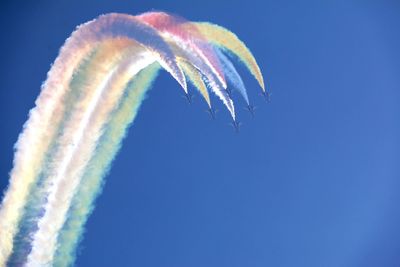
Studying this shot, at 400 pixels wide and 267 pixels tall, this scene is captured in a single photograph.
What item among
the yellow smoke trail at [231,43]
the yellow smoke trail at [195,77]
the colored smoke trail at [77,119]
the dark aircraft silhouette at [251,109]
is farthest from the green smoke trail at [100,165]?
the dark aircraft silhouette at [251,109]

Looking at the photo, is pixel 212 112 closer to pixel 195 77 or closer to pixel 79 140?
pixel 195 77

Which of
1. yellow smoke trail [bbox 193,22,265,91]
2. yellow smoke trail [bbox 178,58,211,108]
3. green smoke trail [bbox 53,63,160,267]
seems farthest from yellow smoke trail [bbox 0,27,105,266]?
yellow smoke trail [bbox 193,22,265,91]

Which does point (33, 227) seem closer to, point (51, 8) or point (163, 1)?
point (51, 8)

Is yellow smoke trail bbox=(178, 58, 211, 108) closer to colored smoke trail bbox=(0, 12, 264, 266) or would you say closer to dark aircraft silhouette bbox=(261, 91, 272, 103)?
colored smoke trail bbox=(0, 12, 264, 266)

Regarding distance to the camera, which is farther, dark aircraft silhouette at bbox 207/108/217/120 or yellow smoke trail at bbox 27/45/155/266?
dark aircraft silhouette at bbox 207/108/217/120

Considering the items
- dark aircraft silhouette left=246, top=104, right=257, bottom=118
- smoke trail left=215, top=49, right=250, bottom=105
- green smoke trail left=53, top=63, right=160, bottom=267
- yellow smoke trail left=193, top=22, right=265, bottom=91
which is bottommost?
green smoke trail left=53, top=63, right=160, bottom=267

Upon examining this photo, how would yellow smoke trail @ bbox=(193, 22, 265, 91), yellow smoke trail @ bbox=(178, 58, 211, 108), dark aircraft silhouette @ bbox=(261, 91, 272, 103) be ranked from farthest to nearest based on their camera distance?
dark aircraft silhouette @ bbox=(261, 91, 272, 103)
yellow smoke trail @ bbox=(193, 22, 265, 91)
yellow smoke trail @ bbox=(178, 58, 211, 108)

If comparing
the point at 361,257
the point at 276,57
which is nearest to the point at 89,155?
the point at 276,57

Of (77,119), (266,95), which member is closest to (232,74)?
(266,95)
